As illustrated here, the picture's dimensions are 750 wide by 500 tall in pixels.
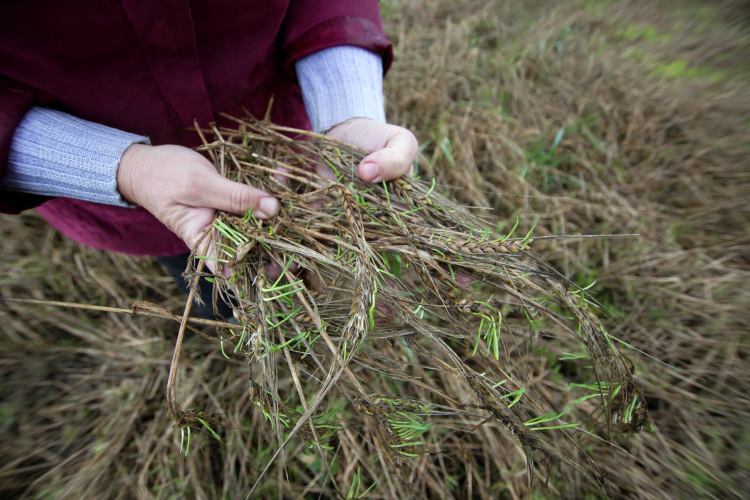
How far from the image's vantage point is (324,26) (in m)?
1.05

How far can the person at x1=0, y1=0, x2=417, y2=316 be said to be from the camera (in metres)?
0.72

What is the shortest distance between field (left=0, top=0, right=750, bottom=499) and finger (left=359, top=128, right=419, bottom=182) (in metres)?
0.30

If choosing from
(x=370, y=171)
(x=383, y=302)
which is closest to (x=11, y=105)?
(x=370, y=171)

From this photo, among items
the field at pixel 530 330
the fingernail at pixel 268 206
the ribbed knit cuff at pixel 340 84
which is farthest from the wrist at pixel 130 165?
the field at pixel 530 330

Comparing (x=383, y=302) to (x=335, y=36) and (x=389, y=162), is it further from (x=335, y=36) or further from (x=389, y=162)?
(x=335, y=36)

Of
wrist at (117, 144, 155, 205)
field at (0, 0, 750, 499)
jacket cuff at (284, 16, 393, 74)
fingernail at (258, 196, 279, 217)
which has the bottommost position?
field at (0, 0, 750, 499)

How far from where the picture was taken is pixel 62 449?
1352mm

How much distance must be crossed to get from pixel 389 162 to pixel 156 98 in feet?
2.10

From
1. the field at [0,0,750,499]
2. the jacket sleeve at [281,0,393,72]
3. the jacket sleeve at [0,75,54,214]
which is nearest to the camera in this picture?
the jacket sleeve at [0,75,54,214]

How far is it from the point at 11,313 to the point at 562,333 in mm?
2474

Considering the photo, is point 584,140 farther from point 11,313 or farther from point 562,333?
→ point 11,313

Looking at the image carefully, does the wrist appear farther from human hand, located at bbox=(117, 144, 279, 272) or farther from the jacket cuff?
the jacket cuff

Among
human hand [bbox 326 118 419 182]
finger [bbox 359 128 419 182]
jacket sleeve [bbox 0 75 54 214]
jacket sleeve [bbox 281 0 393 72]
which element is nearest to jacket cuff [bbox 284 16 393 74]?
jacket sleeve [bbox 281 0 393 72]

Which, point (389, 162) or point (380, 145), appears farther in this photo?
point (380, 145)
